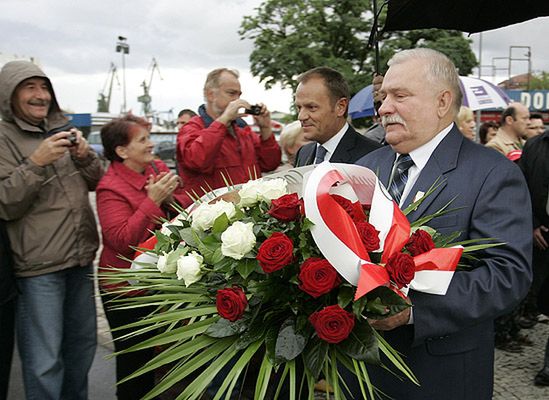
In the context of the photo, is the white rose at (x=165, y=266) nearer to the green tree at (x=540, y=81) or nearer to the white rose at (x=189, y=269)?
the white rose at (x=189, y=269)

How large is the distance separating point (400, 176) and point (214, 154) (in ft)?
5.83

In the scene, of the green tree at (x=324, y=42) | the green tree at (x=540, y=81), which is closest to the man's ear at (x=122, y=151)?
the green tree at (x=324, y=42)

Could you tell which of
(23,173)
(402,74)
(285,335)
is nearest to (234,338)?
(285,335)

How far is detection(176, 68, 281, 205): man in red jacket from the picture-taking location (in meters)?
3.76

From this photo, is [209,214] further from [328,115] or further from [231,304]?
[328,115]

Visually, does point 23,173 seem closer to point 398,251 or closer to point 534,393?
point 398,251

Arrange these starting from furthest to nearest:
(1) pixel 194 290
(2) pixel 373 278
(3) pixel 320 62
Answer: (3) pixel 320 62 < (1) pixel 194 290 < (2) pixel 373 278

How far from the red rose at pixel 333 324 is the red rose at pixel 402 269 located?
16 centimetres

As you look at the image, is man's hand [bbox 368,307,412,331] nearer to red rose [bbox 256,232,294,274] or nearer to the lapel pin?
red rose [bbox 256,232,294,274]

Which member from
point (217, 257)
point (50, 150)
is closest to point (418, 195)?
point (217, 257)

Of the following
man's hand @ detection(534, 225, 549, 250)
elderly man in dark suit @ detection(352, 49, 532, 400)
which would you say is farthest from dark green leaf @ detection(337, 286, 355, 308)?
man's hand @ detection(534, 225, 549, 250)

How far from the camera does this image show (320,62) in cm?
2861

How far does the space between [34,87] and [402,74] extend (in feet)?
7.11

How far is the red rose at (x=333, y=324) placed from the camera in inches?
55.7
